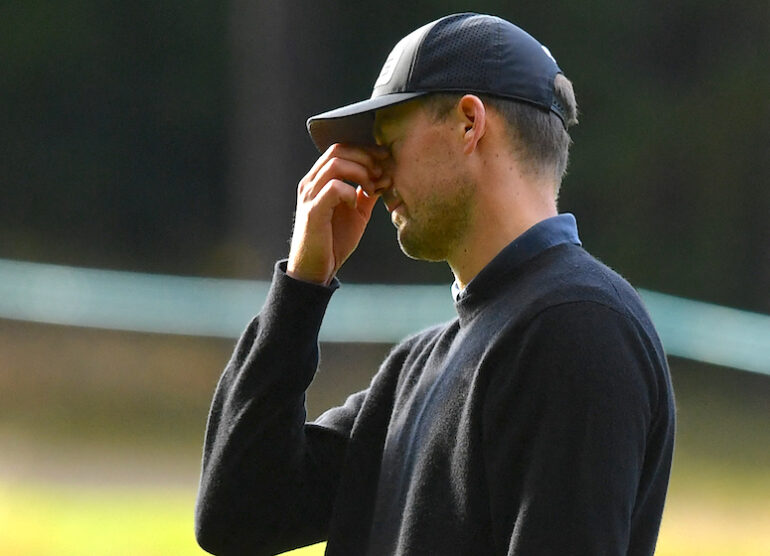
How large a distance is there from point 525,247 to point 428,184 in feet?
0.57

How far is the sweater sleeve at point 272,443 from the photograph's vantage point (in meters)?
1.77

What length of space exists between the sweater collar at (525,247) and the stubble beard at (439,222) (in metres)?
0.08

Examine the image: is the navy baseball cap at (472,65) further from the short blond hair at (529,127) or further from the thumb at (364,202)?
the thumb at (364,202)

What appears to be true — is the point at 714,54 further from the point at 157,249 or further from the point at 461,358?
the point at 461,358

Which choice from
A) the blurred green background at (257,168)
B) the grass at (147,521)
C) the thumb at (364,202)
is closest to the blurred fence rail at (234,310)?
the blurred green background at (257,168)

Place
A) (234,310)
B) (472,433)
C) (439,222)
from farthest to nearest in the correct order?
(234,310)
(439,222)
(472,433)

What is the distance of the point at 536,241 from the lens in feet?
5.09

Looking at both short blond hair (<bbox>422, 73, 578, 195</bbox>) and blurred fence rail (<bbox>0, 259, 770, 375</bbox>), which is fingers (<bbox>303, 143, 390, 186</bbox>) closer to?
short blond hair (<bbox>422, 73, 578, 195</bbox>)

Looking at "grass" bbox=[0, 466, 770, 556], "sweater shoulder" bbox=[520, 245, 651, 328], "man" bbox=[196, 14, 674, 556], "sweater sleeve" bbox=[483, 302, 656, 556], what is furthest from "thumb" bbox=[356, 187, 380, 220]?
"grass" bbox=[0, 466, 770, 556]

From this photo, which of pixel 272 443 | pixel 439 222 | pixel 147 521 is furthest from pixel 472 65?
pixel 147 521

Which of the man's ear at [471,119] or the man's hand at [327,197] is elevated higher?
the man's ear at [471,119]

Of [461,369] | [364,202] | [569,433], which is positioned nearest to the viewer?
[569,433]

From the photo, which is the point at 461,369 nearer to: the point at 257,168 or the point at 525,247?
the point at 525,247

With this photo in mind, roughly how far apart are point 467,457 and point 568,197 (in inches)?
200
